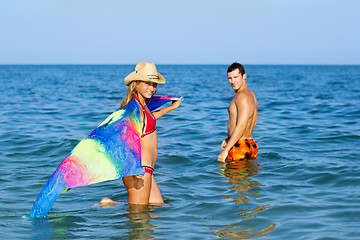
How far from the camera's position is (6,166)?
8812mm

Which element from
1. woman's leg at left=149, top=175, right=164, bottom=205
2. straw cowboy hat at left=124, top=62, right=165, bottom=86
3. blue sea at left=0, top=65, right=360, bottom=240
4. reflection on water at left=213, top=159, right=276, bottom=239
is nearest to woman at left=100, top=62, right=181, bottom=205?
straw cowboy hat at left=124, top=62, right=165, bottom=86

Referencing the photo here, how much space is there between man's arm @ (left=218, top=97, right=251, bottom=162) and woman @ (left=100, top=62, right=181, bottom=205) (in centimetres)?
249

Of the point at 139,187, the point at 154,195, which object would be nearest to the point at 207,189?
the point at 154,195

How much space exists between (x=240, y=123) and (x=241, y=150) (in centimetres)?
55

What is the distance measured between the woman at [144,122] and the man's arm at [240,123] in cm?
249

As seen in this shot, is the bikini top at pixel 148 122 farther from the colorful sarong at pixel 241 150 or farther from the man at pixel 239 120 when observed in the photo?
the colorful sarong at pixel 241 150

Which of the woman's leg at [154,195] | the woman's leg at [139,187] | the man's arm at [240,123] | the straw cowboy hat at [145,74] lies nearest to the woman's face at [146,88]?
the straw cowboy hat at [145,74]

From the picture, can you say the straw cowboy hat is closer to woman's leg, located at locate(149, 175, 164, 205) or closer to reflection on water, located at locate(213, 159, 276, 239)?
woman's leg, located at locate(149, 175, 164, 205)

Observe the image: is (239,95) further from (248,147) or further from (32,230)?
(32,230)

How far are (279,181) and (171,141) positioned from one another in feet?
15.2

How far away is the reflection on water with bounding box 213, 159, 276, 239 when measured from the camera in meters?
5.17

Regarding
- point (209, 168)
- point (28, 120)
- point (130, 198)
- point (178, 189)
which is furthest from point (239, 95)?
point (28, 120)

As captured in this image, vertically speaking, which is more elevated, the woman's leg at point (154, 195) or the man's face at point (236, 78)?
the man's face at point (236, 78)

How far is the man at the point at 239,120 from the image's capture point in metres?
8.05
